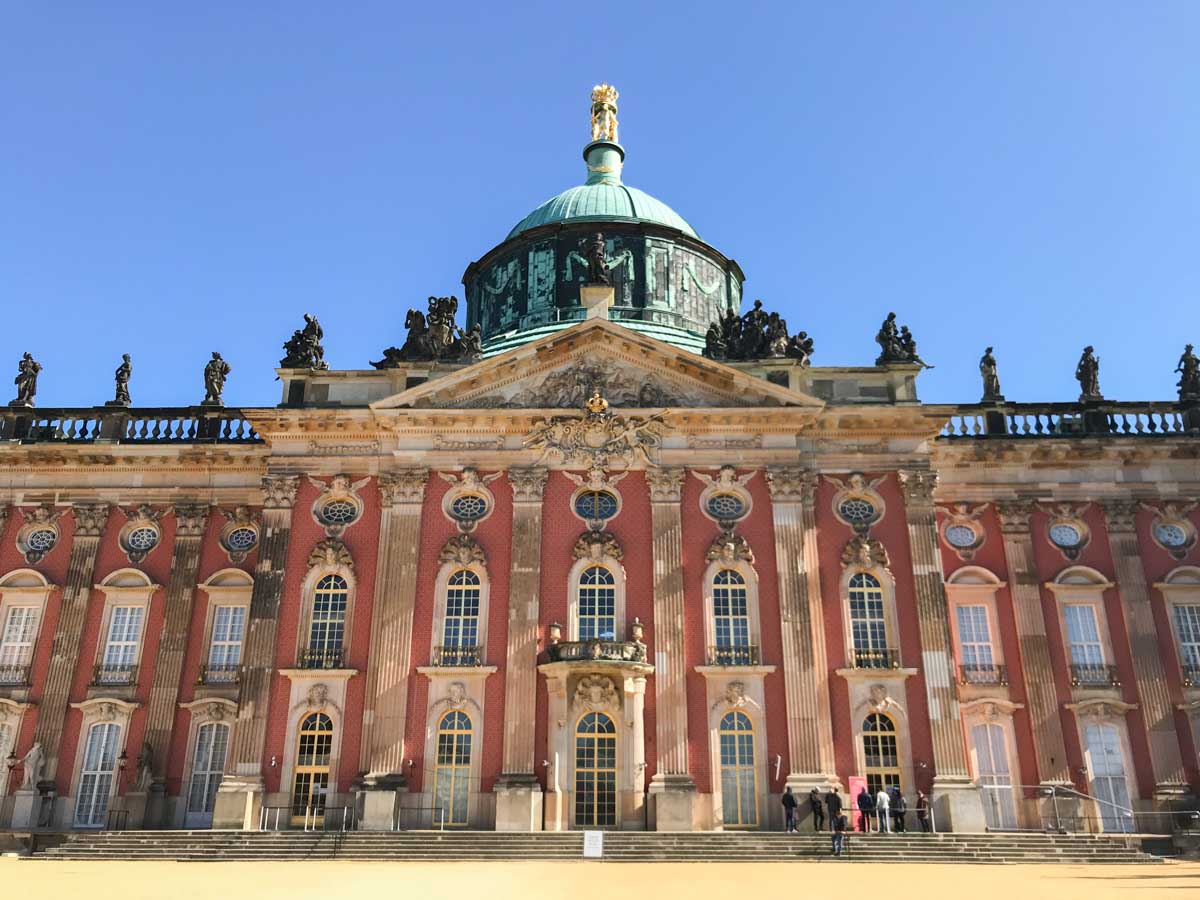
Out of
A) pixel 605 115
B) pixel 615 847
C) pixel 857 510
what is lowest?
pixel 615 847

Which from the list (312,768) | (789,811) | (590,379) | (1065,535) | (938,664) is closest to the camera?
(789,811)

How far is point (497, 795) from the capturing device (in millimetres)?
29750

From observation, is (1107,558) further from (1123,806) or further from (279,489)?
(279,489)

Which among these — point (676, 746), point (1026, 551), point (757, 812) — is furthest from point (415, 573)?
point (1026, 551)

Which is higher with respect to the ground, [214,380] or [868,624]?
[214,380]

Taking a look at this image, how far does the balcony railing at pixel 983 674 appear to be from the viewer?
33.1m

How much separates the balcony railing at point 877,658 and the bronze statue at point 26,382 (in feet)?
98.2

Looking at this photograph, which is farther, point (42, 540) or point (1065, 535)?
point (42, 540)

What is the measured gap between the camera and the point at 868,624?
32188 mm

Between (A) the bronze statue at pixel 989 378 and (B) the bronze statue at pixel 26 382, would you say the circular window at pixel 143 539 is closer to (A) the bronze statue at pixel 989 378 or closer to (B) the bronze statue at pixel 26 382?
(B) the bronze statue at pixel 26 382

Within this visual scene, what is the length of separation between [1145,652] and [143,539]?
108 ft

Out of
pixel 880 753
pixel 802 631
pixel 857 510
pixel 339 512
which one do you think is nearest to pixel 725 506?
pixel 857 510

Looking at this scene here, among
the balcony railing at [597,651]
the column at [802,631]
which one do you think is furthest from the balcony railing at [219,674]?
the column at [802,631]

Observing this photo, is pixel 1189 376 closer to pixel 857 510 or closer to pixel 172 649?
pixel 857 510
